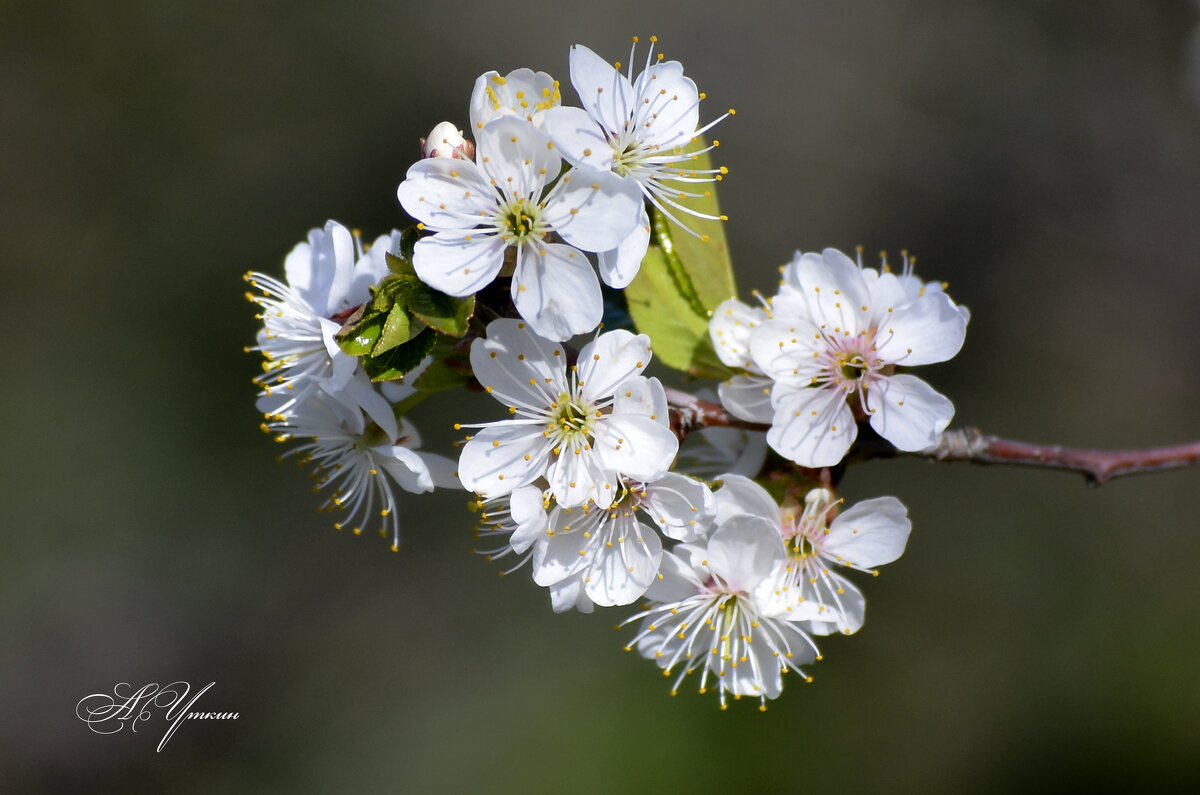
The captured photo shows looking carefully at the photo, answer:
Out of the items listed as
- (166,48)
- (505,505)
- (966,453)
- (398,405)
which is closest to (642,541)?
(505,505)

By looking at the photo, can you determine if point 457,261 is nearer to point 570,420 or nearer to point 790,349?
point 570,420

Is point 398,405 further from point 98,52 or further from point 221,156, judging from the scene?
point 98,52

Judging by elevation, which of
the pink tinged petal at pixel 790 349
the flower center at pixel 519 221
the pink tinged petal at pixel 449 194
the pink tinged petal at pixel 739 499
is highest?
the pink tinged petal at pixel 449 194

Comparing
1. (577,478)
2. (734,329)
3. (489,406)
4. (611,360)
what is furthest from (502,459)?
(489,406)

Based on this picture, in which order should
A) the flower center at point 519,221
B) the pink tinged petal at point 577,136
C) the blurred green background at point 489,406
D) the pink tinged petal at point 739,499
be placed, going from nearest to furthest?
the pink tinged petal at point 577,136, the flower center at point 519,221, the pink tinged petal at point 739,499, the blurred green background at point 489,406

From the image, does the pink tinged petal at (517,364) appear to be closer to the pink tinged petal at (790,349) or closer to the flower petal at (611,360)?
the flower petal at (611,360)

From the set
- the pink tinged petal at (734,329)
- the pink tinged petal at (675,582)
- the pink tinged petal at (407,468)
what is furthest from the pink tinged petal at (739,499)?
the pink tinged petal at (407,468)
